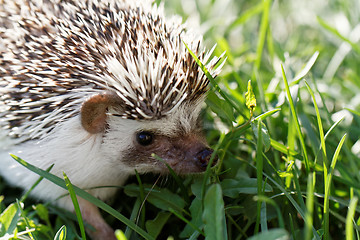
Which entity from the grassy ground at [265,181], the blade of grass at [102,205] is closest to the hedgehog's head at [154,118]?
the grassy ground at [265,181]

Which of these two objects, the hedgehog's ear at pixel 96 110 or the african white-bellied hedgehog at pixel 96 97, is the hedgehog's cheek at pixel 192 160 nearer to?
the african white-bellied hedgehog at pixel 96 97

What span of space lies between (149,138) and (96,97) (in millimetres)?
335

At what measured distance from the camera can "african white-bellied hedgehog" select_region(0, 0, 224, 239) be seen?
6.72ft

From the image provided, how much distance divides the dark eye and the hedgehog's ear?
0.19 meters

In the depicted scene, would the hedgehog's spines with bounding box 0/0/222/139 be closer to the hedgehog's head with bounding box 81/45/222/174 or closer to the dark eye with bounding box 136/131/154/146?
the hedgehog's head with bounding box 81/45/222/174

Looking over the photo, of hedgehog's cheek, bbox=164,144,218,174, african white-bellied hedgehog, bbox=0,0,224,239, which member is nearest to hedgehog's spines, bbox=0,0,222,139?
african white-bellied hedgehog, bbox=0,0,224,239

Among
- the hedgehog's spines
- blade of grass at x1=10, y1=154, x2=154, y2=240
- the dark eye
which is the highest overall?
the hedgehog's spines

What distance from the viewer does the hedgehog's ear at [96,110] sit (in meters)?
2.03

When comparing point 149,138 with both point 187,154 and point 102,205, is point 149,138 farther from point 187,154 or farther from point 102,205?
point 102,205

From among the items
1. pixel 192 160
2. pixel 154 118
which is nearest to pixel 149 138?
pixel 154 118

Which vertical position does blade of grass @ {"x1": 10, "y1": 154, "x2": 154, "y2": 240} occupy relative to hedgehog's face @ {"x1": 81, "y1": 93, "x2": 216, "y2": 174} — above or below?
below

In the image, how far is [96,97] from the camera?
2.02m

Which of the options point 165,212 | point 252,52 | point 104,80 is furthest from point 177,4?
point 165,212

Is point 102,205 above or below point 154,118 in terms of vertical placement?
below
